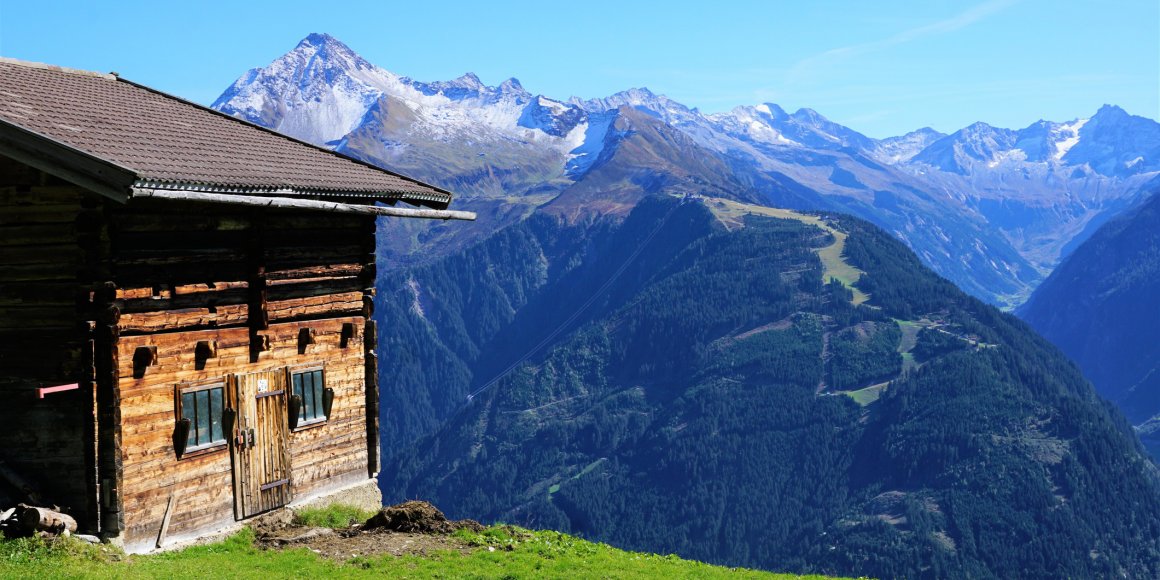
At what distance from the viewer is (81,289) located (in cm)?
1714

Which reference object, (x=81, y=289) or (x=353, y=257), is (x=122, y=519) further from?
(x=353, y=257)

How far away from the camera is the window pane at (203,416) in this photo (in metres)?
19.4

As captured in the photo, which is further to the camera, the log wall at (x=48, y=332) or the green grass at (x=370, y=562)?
the log wall at (x=48, y=332)

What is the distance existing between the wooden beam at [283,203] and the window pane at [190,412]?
11.0 ft

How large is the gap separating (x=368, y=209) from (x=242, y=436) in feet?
15.5

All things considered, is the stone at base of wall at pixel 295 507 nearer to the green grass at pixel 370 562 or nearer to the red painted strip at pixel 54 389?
the green grass at pixel 370 562

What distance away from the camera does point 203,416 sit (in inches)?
766

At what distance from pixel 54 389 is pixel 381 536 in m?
6.41

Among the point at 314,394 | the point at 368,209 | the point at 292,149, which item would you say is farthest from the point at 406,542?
the point at 292,149

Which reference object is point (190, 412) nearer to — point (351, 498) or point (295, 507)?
point (295, 507)

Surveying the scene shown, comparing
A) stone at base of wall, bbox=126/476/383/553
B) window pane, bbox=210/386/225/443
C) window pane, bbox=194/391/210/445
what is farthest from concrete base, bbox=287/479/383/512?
window pane, bbox=194/391/210/445

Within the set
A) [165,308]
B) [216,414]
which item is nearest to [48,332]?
[165,308]

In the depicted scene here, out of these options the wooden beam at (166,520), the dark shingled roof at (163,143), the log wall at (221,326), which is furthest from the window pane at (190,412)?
the dark shingled roof at (163,143)

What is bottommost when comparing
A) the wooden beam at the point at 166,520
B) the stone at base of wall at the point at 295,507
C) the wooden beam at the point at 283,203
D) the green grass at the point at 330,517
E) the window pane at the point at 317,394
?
the green grass at the point at 330,517
